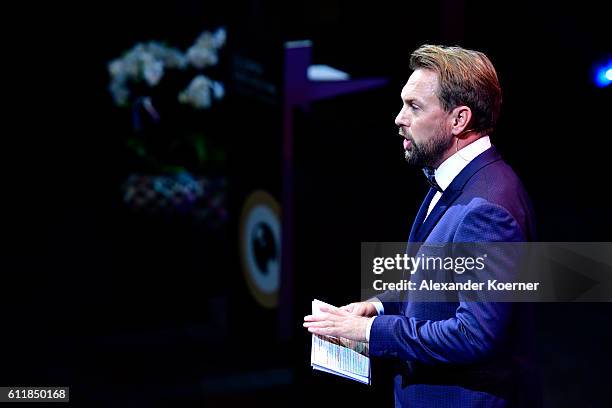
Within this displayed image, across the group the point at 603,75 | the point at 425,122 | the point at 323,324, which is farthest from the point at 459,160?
the point at 603,75

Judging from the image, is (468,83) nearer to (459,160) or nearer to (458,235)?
(459,160)

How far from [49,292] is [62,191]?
0.78 m

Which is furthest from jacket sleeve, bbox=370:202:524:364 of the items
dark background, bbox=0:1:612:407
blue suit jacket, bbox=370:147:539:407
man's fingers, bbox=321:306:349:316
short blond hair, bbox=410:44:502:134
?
dark background, bbox=0:1:612:407

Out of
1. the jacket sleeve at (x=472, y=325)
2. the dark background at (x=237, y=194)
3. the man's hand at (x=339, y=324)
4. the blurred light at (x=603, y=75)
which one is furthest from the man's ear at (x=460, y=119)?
the blurred light at (x=603, y=75)

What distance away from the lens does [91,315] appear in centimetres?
503

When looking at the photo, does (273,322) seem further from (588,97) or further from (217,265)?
(588,97)

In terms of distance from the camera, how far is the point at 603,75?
214cm

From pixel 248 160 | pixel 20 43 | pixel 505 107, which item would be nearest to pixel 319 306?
pixel 505 107

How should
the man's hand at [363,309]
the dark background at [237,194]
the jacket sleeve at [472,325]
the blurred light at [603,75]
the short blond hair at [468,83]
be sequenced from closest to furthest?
the jacket sleeve at [472,325] → the short blond hair at [468,83] → the man's hand at [363,309] → the blurred light at [603,75] → the dark background at [237,194]

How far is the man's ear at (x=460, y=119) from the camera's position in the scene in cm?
148

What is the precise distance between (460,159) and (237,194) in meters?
3.13

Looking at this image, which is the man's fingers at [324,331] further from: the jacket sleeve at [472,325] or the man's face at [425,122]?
the man's face at [425,122]

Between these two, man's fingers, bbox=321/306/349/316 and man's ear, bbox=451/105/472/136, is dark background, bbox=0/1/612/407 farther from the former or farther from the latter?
man's ear, bbox=451/105/472/136

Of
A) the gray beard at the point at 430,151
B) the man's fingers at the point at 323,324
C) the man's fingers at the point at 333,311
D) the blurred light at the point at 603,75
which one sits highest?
the blurred light at the point at 603,75
